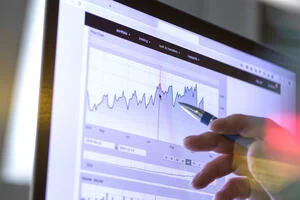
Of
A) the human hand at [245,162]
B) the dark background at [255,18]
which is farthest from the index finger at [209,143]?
the dark background at [255,18]

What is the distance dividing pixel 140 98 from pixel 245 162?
6.9 inches

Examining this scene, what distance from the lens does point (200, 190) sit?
0.70m

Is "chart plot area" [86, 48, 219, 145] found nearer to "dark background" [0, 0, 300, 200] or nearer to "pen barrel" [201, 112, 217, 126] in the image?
"pen barrel" [201, 112, 217, 126]

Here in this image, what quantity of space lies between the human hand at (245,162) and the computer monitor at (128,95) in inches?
0.5

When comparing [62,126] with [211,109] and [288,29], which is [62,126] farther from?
[288,29]

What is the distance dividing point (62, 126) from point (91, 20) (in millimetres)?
127

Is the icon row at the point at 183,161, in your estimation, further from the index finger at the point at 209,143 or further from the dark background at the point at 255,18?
the dark background at the point at 255,18

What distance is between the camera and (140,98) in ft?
2.12

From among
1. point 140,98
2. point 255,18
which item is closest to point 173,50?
point 140,98

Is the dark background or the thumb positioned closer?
the thumb

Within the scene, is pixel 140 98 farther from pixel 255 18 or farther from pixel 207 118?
pixel 255 18

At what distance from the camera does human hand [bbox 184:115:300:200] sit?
709 millimetres

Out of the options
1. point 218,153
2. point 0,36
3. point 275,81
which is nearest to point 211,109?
point 218,153

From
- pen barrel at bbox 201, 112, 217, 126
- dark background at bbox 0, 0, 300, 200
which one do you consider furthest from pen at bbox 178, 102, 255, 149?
dark background at bbox 0, 0, 300, 200
